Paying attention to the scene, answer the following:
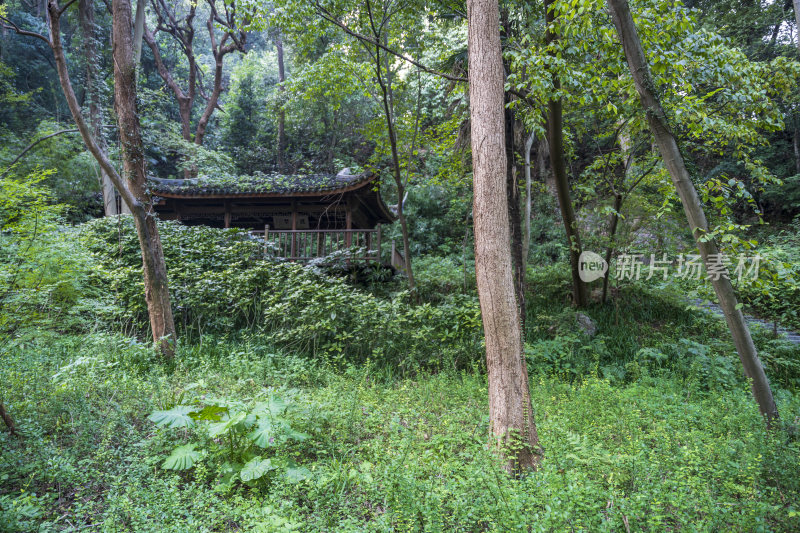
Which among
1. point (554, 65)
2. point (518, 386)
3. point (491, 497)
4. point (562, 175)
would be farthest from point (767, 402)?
point (562, 175)

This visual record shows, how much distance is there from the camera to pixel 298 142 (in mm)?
22891

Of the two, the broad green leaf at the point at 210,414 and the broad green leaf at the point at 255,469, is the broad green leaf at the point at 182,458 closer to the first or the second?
the broad green leaf at the point at 210,414

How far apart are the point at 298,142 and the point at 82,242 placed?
50.0 feet

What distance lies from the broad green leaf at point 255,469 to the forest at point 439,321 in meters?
0.02

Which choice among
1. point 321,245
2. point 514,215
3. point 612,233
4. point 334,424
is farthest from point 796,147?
point 334,424

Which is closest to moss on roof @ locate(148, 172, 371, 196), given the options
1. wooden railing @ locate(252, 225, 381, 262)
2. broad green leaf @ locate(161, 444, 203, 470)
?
wooden railing @ locate(252, 225, 381, 262)

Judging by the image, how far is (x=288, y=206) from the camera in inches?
526

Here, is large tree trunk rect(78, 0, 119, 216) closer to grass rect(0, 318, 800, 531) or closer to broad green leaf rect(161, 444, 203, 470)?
grass rect(0, 318, 800, 531)

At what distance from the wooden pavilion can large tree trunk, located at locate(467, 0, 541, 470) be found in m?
7.20

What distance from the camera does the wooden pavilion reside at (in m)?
11.3

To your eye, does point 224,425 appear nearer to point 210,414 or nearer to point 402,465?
point 210,414

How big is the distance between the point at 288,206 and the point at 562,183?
27.0 feet

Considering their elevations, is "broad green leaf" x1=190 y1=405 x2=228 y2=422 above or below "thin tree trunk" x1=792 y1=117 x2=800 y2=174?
below

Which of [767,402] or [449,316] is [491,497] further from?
[449,316]
